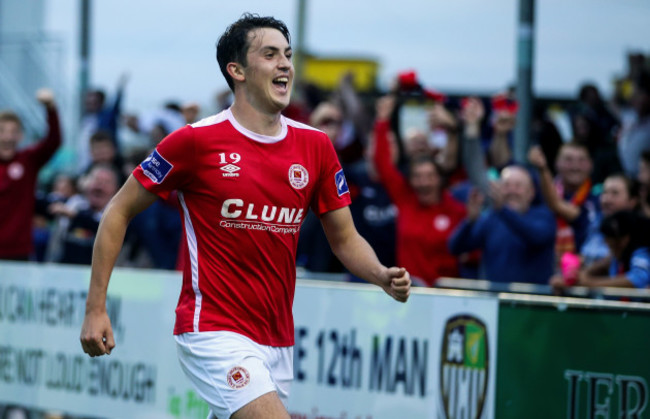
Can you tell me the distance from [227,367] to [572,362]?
2.39 meters

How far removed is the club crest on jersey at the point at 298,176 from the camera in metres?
5.05

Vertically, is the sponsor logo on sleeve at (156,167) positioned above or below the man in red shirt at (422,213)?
above

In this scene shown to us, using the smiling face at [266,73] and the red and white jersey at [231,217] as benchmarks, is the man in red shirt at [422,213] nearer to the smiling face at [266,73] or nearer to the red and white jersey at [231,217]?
the red and white jersey at [231,217]

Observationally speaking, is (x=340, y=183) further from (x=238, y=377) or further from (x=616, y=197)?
(x=616, y=197)

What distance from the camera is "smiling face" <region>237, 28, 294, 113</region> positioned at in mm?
4996

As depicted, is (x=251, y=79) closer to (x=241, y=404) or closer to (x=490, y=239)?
(x=241, y=404)

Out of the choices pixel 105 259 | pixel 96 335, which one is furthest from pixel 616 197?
pixel 96 335

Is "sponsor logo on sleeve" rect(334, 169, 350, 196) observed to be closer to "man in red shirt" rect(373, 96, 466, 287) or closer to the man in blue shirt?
the man in blue shirt

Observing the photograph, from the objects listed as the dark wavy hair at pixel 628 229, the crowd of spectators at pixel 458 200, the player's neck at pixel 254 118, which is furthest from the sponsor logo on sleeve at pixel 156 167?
the dark wavy hair at pixel 628 229

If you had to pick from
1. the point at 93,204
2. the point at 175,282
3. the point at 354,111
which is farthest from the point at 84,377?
the point at 354,111

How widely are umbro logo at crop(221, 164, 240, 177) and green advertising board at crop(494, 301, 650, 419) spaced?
229cm

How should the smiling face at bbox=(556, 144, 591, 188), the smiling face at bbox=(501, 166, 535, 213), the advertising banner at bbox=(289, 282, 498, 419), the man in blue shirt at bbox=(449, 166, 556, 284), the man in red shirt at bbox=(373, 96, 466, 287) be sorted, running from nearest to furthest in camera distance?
1. the advertising banner at bbox=(289, 282, 498, 419)
2. the man in blue shirt at bbox=(449, 166, 556, 284)
3. the smiling face at bbox=(501, 166, 535, 213)
4. the man in red shirt at bbox=(373, 96, 466, 287)
5. the smiling face at bbox=(556, 144, 591, 188)

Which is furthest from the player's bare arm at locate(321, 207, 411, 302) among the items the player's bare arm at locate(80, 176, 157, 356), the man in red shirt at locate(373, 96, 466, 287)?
the man in red shirt at locate(373, 96, 466, 287)

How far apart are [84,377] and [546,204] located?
396 centimetres
